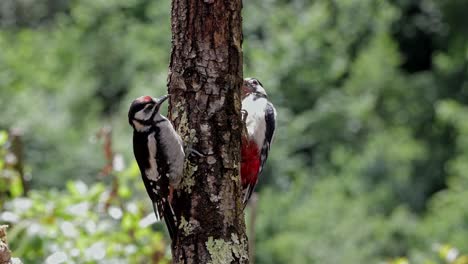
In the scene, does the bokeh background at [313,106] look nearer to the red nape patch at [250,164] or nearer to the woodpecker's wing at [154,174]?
the red nape patch at [250,164]

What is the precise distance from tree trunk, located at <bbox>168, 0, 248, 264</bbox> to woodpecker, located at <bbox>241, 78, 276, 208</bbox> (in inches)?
24.2

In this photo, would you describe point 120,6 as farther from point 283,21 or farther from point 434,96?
point 434,96

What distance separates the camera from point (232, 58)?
318 cm

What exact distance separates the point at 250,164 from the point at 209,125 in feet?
2.21

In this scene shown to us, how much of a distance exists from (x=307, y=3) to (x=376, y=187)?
394cm

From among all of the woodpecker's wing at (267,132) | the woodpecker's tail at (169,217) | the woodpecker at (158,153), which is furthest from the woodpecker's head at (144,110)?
the woodpecker's wing at (267,132)

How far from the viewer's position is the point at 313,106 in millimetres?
12438

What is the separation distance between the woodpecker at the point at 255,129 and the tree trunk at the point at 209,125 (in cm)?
61

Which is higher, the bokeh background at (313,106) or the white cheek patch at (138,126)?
the bokeh background at (313,106)

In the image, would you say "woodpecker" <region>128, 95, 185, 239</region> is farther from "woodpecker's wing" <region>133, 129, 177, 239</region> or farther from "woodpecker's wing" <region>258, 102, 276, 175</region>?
"woodpecker's wing" <region>258, 102, 276, 175</region>

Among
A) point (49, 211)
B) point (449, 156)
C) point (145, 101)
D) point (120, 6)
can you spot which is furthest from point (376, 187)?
point (145, 101)

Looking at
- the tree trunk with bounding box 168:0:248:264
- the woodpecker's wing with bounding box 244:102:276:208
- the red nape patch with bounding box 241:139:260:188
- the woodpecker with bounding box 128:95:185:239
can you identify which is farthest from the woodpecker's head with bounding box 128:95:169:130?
the woodpecker's wing with bounding box 244:102:276:208

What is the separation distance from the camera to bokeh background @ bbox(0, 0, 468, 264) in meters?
8.92

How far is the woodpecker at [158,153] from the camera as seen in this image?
3201 millimetres
